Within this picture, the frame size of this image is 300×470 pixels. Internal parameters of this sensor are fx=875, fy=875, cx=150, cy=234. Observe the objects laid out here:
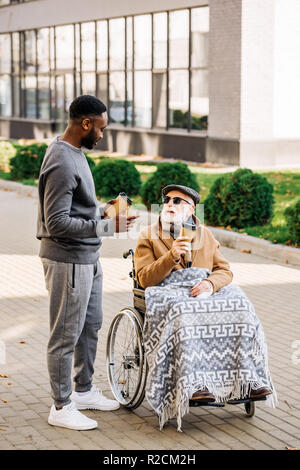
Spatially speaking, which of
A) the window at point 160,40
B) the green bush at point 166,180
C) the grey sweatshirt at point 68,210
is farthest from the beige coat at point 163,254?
the window at point 160,40

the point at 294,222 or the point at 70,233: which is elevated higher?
the point at 70,233

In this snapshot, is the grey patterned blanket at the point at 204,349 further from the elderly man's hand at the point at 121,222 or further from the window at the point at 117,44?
the window at the point at 117,44

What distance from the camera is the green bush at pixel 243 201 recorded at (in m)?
13.4

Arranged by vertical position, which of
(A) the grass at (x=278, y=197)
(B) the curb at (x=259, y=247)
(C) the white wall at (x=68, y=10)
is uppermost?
(C) the white wall at (x=68, y=10)

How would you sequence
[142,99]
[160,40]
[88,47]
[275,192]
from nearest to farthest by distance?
[275,192]
[160,40]
[142,99]
[88,47]

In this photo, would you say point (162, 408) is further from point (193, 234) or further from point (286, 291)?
point (286, 291)

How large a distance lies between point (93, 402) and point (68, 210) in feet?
4.64

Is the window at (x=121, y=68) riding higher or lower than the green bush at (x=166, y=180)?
higher

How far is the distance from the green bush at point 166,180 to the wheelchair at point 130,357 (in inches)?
354

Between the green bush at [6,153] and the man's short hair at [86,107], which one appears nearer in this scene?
the man's short hair at [86,107]

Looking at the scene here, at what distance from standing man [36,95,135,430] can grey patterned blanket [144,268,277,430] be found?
0.47 metres

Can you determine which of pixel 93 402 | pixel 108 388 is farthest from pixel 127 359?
pixel 108 388

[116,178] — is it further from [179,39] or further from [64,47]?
[64,47]

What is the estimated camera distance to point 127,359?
5.83 meters
